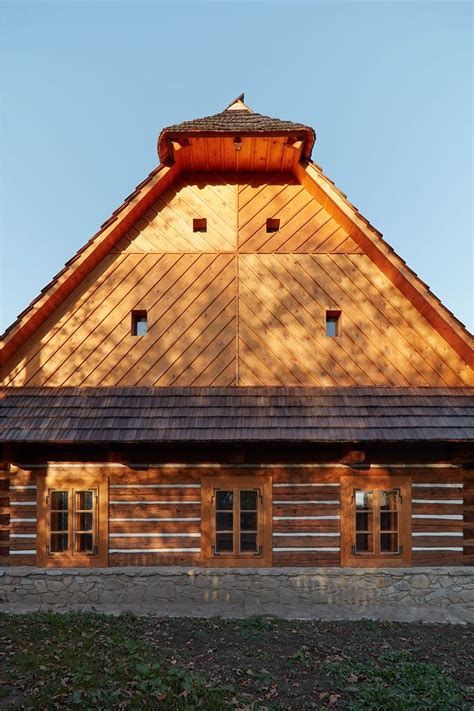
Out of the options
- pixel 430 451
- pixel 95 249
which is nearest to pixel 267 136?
pixel 95 249

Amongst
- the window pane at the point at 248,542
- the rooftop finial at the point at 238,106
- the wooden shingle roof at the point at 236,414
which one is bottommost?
the window pane at the point at 248,542

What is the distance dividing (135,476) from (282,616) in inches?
132

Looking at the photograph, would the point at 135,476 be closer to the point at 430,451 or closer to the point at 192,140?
the point at 430,451

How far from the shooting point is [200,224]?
9.58 m

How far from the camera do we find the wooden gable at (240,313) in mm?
8781

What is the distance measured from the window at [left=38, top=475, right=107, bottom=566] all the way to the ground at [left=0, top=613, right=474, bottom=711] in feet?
3.68

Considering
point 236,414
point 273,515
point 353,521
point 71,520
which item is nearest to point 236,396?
point 236,414

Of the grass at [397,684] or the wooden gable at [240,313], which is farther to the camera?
the wooden gable at [240,313]

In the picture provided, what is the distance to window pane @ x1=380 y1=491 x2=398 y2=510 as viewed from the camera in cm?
880

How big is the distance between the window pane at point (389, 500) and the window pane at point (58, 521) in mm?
6095

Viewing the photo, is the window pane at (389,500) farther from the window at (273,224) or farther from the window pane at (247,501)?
the window at (273,224)

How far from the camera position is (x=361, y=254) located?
30.4 feet

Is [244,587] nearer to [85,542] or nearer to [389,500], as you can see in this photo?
[85,542]

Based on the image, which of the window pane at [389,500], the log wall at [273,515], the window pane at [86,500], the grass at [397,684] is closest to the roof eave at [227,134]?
the log wall at [273,515]
